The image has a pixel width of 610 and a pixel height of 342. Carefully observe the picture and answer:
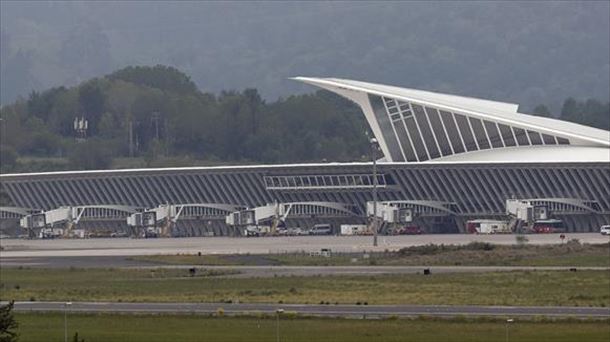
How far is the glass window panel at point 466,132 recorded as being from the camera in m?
149

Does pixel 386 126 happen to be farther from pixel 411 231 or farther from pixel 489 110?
pixel 411 231

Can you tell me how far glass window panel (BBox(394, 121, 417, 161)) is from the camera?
5994 inches

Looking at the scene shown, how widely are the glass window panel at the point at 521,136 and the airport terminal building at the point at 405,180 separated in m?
0.11

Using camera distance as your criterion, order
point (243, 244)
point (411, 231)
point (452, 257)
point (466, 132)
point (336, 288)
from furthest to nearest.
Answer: point (466, 132)
point (411, 231)
point (243, 244)
point (452, 257)
point (336, 288)

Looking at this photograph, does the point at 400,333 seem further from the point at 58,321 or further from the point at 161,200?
the point at 161,200

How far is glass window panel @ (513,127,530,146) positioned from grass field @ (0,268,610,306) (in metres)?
55.4

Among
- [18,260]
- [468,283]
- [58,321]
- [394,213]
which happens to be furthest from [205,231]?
[58,321]

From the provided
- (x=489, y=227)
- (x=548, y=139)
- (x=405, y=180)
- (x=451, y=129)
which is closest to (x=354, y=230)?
(x=405, y=180)

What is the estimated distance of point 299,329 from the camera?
66.2 meters

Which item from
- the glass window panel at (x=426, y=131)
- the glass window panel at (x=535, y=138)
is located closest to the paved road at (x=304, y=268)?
the glass window panel at (x=535, y=138)

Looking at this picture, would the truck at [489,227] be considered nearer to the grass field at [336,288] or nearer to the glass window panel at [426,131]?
the glass window panel at [426,131]

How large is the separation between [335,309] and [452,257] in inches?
1260

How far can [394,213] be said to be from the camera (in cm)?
14162

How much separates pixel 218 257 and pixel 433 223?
3641 centimetres
